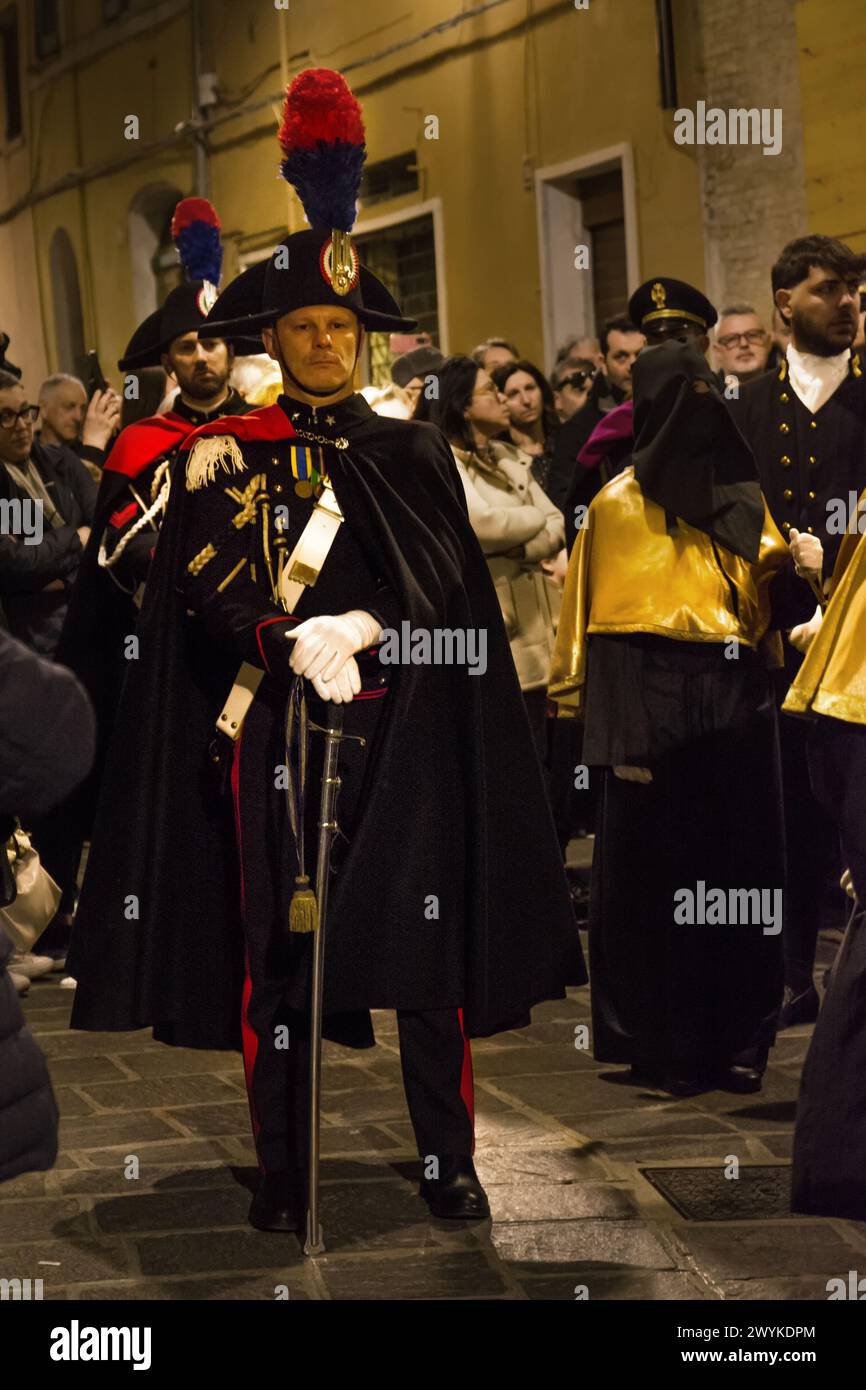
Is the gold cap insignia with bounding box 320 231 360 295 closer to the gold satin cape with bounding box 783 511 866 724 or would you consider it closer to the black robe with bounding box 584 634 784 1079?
the gold satin cape with bounding box 783 511 866 724

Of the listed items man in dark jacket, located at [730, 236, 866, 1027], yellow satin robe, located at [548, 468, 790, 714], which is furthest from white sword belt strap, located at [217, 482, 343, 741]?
man in dark jacket, located at [730, 236, 866, 1027]

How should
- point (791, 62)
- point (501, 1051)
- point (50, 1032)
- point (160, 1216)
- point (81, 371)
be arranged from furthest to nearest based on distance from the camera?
point (81, 371)
point (791, 62)
point (50, 1032)
point (501, 1051)
point (160, 1216)

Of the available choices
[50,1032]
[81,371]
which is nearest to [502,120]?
[81,371]

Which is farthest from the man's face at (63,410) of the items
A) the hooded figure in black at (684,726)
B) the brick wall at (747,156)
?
the hooded figure in black at (684,726)

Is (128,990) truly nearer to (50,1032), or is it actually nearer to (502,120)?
(50,1032)

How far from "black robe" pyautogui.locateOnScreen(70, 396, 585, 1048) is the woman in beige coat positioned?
9.67 feet

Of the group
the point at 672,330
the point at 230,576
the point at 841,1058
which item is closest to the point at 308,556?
the point at 230,576

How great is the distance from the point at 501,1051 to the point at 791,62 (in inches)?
323

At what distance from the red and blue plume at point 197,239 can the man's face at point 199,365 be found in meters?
0.39

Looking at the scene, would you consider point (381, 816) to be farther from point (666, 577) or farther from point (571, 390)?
point (571, 390)

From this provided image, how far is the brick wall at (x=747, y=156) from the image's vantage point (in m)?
13.4

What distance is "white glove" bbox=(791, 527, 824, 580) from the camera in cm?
593

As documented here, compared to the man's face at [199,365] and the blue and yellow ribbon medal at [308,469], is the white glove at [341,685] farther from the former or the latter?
the man's face at [199,365]

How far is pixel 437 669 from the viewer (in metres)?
5.14
